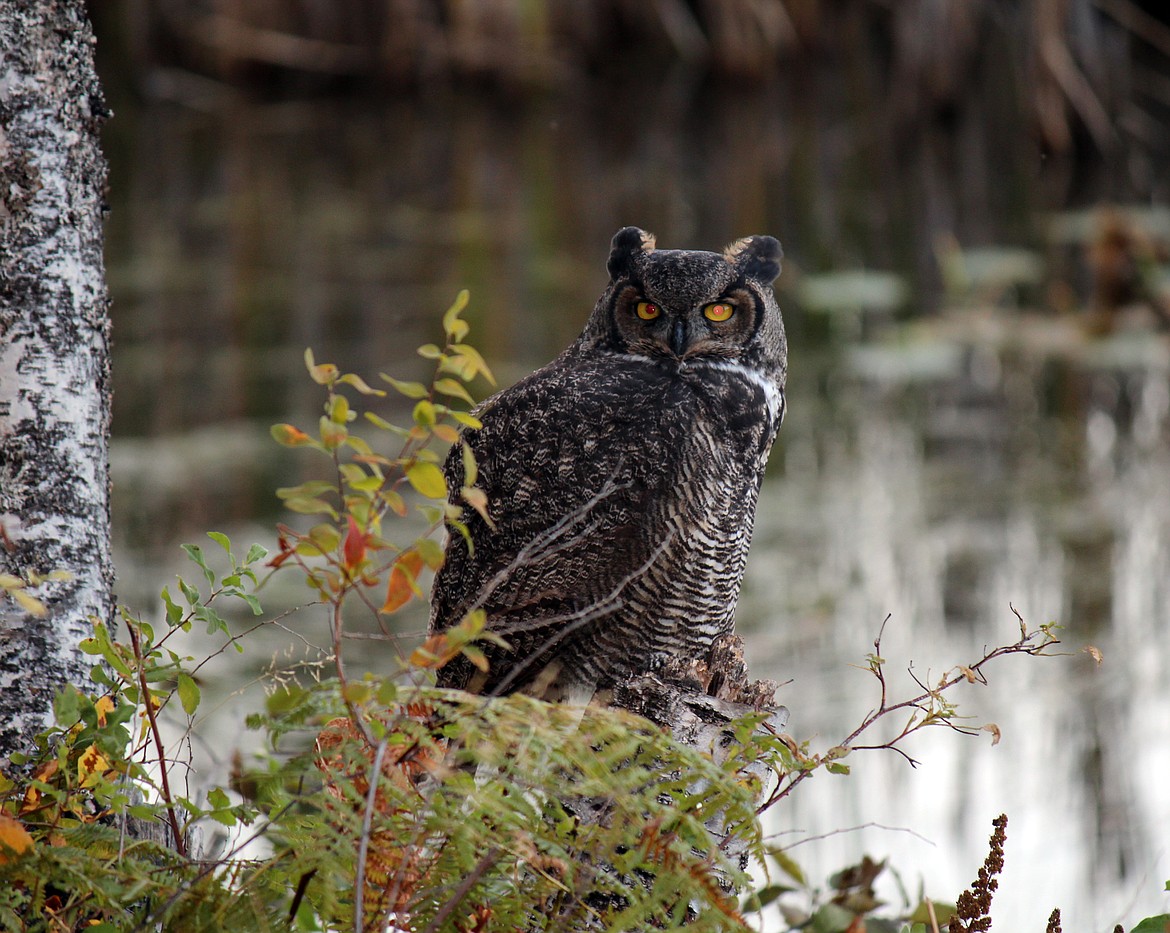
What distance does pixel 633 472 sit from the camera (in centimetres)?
294

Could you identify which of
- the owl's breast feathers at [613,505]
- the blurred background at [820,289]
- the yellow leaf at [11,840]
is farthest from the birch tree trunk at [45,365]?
the owl's breast feathers at [613,505]

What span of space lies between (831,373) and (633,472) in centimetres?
635

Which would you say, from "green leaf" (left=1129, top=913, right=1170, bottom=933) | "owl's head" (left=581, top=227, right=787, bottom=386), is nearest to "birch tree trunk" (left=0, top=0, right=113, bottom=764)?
"owl's head" (left=581, top=227, right=787, bottom=386)

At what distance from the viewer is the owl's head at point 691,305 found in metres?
3.03

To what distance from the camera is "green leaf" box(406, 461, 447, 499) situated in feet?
5.21

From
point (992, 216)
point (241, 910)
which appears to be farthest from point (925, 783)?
point (992, 216)

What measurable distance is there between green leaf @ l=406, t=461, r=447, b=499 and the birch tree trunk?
83cm

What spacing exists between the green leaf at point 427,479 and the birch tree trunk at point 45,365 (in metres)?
0.83

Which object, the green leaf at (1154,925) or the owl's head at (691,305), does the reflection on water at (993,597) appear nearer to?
the owl's head at (691,305)

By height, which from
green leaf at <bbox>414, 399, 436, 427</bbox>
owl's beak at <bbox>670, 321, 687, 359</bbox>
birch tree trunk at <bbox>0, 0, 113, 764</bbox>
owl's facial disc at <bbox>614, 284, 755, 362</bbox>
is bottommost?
green leaf at <bbox>414, 399, 436, 427</bbox>

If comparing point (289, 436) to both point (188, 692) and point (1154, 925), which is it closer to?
point (188, 692)

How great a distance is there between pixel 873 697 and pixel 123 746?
4.64 meters

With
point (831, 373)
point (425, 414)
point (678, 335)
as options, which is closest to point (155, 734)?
point (425, 414)

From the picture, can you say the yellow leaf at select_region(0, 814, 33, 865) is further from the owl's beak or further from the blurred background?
the owl's beak
